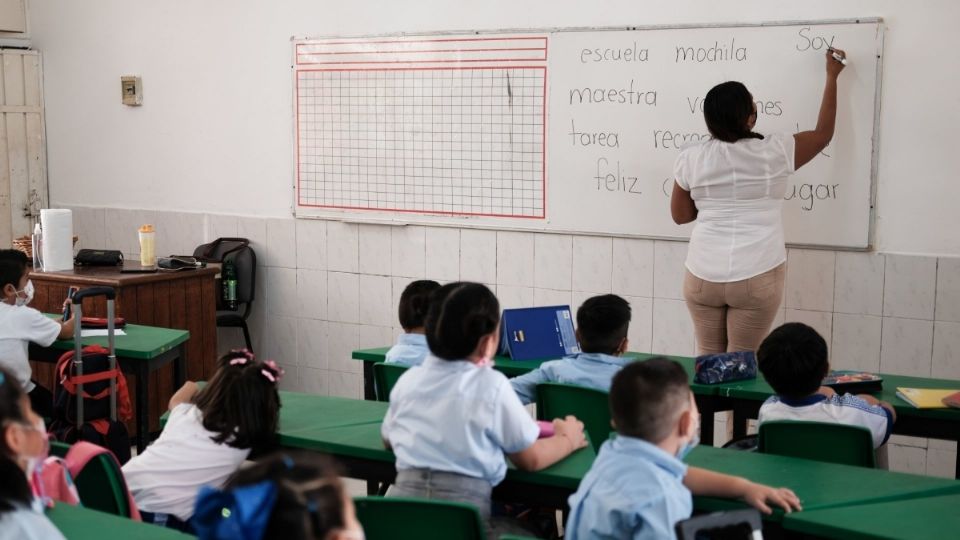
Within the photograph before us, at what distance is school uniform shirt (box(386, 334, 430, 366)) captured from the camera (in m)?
4.05

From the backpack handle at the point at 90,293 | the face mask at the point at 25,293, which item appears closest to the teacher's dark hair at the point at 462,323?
the backpack handle at the point at 90,293

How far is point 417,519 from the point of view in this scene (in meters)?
2.37

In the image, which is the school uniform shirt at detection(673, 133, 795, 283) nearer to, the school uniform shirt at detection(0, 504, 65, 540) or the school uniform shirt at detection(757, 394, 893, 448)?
the school uniform shirt at detection(757, 394, 893, 448)

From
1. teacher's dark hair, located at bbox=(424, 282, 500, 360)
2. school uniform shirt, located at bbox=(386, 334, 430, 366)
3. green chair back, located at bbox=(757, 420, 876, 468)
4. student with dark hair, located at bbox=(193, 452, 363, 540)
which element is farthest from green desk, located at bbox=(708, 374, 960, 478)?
student with dark hair, located at bbox=(193, 452, 363, 540)

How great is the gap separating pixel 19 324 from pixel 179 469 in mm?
1801

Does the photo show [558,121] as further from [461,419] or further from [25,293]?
[461,419]

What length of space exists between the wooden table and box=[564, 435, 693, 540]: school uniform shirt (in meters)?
3.75

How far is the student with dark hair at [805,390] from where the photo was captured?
3.33 meters

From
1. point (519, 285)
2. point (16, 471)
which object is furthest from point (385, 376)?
point (519, 285)

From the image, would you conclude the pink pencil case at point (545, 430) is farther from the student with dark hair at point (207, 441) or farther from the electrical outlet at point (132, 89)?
the electrical outlet at point (132, 89)

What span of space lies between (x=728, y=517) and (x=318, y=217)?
4.73m

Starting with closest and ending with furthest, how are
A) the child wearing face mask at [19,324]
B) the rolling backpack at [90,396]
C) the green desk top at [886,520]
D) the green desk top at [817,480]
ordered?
the green desk top at [886,520] < the green desk top at [817,480] < the rolling backpack at [90,396] < the child wearing face mask at [19,324]

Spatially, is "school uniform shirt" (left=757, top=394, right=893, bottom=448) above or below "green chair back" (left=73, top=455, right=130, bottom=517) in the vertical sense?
above

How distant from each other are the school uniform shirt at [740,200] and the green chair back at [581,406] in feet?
4.79
